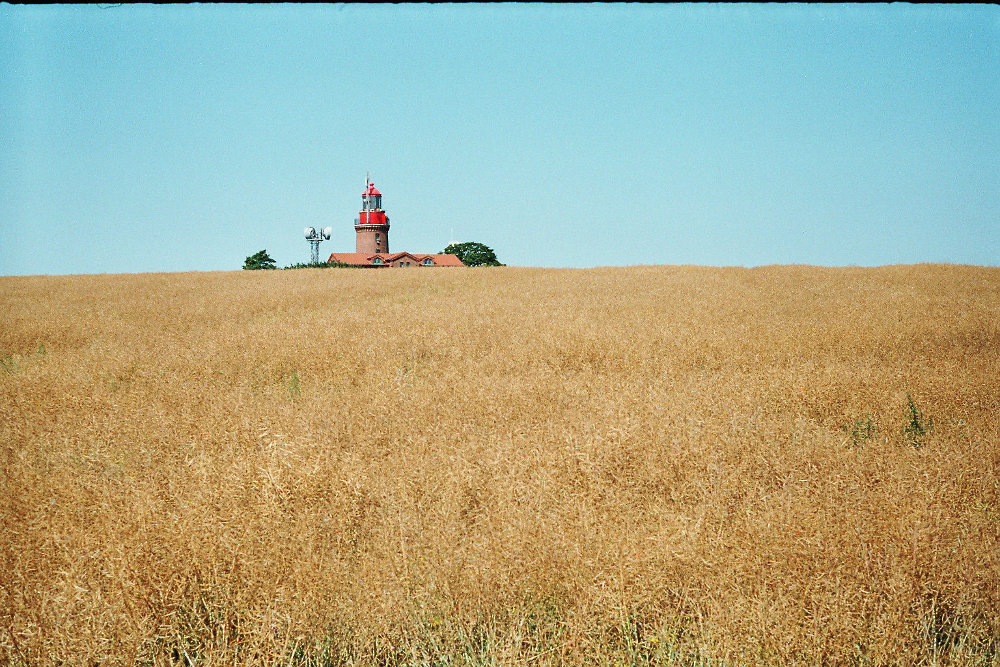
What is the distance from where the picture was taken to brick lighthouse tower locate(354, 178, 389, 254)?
251 feet

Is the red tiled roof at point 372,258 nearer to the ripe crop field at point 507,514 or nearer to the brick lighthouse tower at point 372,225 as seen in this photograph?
the brick lighthouse tower at point 372,225

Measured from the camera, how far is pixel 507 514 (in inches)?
126

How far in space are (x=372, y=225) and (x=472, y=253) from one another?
52.4 feet

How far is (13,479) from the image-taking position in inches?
156

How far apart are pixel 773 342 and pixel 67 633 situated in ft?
27.1

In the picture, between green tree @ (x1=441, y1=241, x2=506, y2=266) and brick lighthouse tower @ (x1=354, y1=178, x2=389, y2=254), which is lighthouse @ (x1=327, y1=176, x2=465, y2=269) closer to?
brick lighthouse tower @ (x1=354, y1=178, x2=389, y2=254)

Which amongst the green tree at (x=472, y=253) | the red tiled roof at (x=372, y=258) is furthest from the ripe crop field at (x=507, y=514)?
the green tree at (x=472, y=253)

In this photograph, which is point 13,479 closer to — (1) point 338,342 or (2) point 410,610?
(2) point 410,610

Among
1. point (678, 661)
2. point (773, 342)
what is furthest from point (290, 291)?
point (678, 661)

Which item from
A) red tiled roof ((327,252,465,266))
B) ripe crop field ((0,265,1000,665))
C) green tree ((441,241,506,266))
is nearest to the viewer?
ripe crop field ((0,265,1000,665))

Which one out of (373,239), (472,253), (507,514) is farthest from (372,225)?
(507,514)

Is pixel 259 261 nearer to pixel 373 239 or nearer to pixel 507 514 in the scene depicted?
pixel 373 239

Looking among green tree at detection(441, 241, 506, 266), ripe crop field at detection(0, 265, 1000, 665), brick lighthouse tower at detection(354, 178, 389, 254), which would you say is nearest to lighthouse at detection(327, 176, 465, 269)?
brick lighthouse tower at detection(354, 178, 389, 254)

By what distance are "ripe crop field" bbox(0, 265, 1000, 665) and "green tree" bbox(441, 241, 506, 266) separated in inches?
3112
